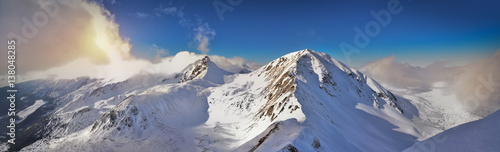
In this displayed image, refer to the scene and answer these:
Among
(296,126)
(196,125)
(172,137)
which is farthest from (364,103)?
(172,137)

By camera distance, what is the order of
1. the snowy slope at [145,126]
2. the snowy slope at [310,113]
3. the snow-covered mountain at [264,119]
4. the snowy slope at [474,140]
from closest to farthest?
1. the snowy slope at [474,140]
2. the snowy slope at [310,113]
3. the snow-covered mountain at [264,119]
4. the snowy slope at [145,126]

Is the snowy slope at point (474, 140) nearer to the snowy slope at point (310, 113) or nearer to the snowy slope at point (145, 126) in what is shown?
the snowy slope at point (310, 113)

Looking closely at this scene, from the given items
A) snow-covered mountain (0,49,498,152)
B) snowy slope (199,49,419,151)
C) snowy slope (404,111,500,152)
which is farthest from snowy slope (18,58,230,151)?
snowy slope (404,111,500,152)

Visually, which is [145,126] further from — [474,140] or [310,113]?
[474,140]

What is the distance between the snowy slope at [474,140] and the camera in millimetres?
8656

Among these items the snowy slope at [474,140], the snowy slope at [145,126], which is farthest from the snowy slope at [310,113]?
the snowy slope at [474,140]

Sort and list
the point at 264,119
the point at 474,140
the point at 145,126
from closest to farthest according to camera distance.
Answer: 1. the point at 474,140
2. the point at 264,119
3. the point at 145,126

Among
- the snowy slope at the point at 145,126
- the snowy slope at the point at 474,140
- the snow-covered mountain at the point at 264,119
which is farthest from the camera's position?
the snowy slope at the point at 145,126

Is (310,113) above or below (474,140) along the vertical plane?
above

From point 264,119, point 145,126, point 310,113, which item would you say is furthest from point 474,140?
point 145,126

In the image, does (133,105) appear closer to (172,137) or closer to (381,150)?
(172,137)

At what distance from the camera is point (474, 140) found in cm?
944

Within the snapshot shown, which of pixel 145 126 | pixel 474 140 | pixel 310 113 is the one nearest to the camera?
pixel 474 140

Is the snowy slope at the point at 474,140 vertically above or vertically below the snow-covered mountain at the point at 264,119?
below
